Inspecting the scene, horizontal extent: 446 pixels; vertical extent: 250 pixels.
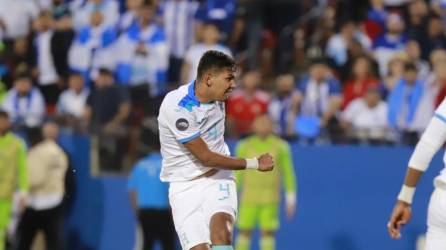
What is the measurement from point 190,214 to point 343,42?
863 centimetres

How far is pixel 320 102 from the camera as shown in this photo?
50.7ft

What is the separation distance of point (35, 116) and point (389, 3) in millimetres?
5634

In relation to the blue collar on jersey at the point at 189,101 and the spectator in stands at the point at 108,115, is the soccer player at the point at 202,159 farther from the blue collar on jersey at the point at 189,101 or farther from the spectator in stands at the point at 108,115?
the spectator in stands at the point at 108,115

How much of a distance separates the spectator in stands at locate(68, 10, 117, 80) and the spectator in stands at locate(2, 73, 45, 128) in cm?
100

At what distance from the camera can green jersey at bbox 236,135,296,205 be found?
14.9 m

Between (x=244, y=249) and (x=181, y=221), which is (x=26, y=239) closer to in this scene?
(x=244, y=249)

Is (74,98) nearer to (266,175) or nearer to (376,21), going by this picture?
(266,175)

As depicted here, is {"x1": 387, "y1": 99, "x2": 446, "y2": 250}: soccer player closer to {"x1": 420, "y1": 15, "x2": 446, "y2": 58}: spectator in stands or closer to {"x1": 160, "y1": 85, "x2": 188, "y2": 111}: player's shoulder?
{"x1": 160, "y1": 85, "x2": 188, "y2": 111}: player's shoulder

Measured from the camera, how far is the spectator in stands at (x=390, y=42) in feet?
54.2

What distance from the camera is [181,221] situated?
8.70 meters

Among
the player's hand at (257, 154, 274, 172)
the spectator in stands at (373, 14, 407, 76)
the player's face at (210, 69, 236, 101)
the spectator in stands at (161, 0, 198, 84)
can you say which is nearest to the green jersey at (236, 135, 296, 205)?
the spectator in stands at (161, 0, 198, 84)

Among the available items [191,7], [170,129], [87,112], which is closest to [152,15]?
[191,7]

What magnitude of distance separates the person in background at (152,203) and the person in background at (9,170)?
1.75m

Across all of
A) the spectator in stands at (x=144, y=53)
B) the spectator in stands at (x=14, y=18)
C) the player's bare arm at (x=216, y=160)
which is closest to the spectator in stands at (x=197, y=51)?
the spectator in stands at (x=144, y=53)
